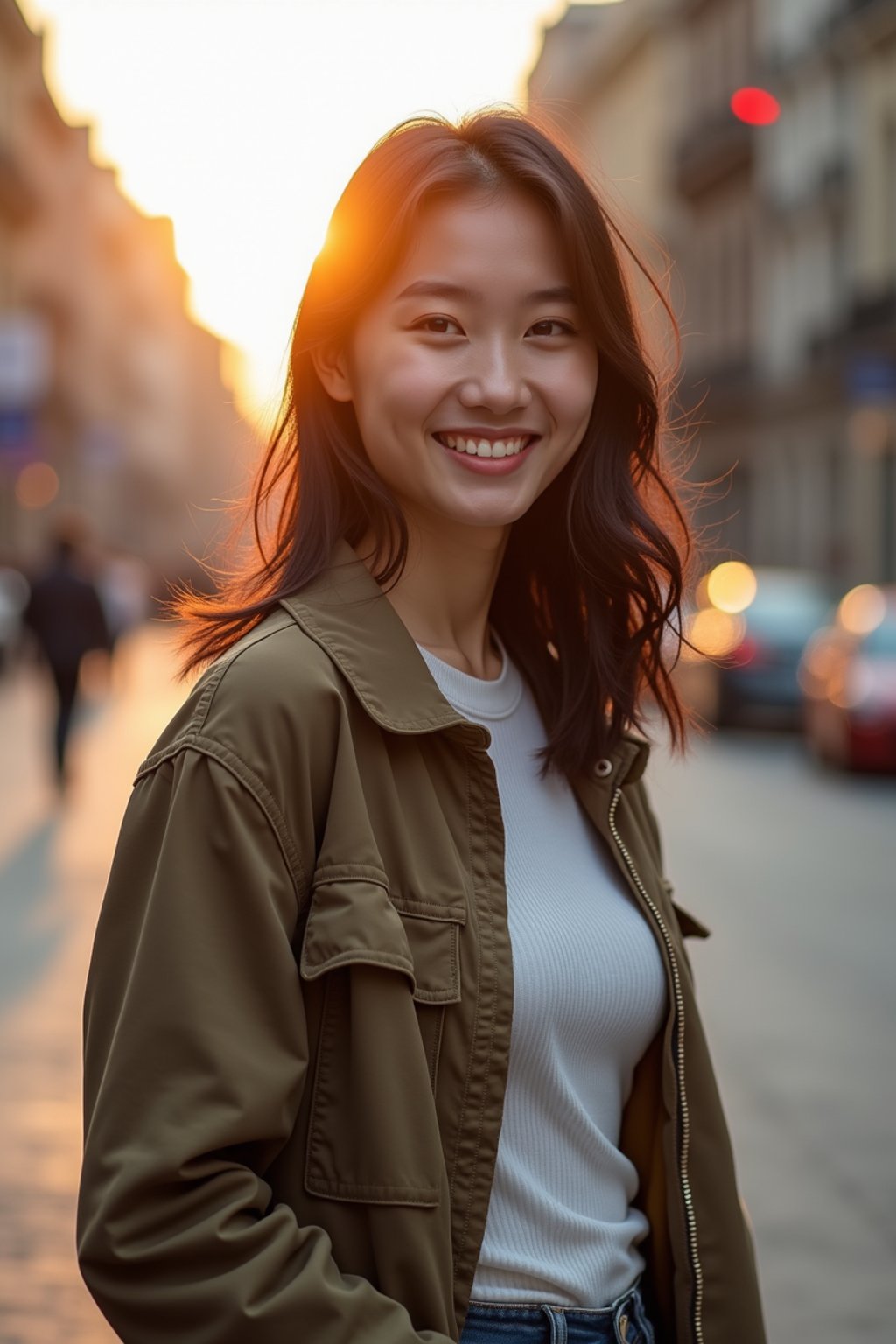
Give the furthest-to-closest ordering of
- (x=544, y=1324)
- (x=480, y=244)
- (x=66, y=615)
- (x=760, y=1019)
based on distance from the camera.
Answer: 1. (x=66, y=615)
2. (x=760, y=1019)
3. (x=480, y=244)
4. (x=544, y=1324)

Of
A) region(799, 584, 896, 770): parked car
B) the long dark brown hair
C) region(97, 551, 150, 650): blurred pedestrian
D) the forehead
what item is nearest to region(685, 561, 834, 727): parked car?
region(799, 584, 896, 770): parked car

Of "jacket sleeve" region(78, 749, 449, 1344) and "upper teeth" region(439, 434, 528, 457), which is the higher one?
"upper teeth" region(439, 434, 528, 457)

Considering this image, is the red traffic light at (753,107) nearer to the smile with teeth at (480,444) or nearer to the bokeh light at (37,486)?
the smile with teeth at (480,444)

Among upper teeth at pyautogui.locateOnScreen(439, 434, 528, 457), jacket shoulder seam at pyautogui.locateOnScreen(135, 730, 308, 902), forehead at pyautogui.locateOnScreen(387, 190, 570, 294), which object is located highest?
forehead at pyautogui.locateOnScreen(387, 190, 570, 294)

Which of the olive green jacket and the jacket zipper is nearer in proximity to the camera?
the olive green jacket

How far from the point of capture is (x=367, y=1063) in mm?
1797

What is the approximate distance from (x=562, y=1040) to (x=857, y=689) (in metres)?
14.3

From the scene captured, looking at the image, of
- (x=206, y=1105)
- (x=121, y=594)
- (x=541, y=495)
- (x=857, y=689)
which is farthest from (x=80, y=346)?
(x=206, y=1105)

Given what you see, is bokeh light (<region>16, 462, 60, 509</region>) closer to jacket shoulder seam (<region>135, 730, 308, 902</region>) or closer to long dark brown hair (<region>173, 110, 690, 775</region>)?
long dark brown hair (<region>173, 110, 690, 775</region>)

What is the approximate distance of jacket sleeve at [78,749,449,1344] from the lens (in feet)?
5.53

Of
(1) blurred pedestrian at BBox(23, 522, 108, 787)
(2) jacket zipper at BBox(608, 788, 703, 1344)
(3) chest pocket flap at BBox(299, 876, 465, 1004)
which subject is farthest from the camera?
(1) blurred pedestrian at BBox(23, 522, 108, 787)

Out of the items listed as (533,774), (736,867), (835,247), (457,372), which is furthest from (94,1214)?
(835,247)

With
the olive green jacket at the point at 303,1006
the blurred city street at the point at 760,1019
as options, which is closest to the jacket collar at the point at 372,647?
the olive green jacket at the point at 303,1006

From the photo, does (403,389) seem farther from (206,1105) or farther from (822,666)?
(822,666)
